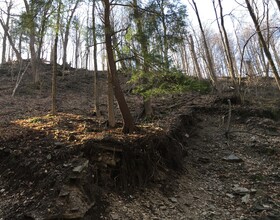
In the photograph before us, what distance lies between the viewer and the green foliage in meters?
6.87

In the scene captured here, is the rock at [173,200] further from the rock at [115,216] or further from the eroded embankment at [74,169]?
the rock at [115,216]

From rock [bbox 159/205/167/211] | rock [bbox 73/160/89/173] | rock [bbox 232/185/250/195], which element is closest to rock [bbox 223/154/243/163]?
rock [bbox 232/185/250/195]

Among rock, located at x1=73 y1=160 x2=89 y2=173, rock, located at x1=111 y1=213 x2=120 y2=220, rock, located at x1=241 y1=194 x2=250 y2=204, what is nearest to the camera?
rock, located at x1=111 y1=213 x2=120 y2=220

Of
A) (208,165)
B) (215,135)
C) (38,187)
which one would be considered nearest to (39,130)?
(38,187)

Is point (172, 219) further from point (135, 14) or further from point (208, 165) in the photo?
point (135, 14)

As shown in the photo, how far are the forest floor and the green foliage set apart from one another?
124 centimetres

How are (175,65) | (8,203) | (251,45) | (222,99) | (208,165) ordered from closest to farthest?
(8,203) → (175,65) → (208,165) → (222,99) → (251,45)

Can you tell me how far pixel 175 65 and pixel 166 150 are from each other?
94.6 inches

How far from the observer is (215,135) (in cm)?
1068

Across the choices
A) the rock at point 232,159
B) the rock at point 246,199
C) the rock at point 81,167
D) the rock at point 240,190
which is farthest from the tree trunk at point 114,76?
the rock at point 232,159

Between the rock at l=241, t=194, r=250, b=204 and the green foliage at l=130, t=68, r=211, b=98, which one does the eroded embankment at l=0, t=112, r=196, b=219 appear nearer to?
the green foliage at l=130, t=68, r=211, b=98

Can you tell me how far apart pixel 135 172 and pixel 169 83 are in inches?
98.5

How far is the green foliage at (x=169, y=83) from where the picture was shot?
6.87m

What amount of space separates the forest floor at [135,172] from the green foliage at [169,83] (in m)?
1.24
